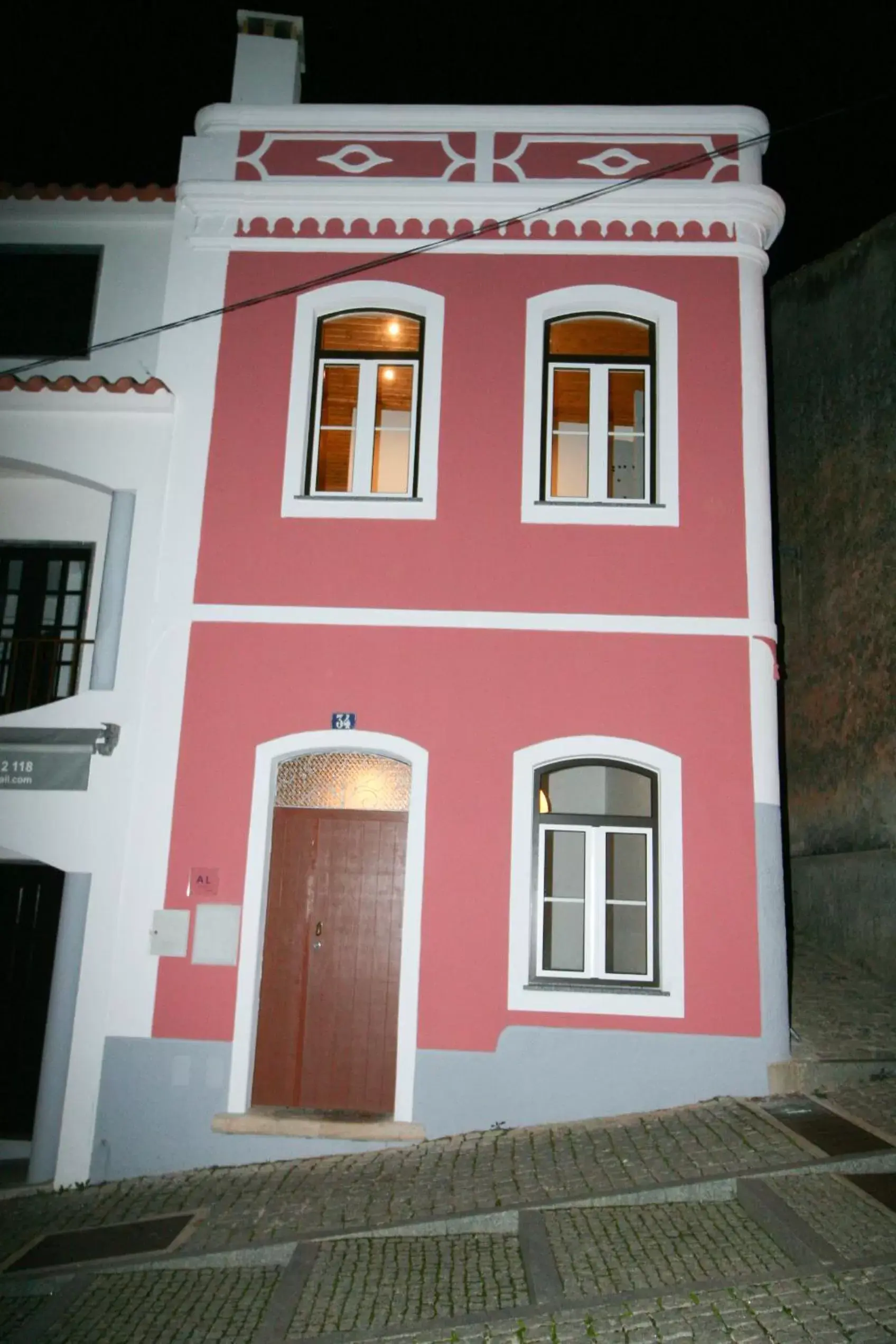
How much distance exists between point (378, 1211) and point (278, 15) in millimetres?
10498

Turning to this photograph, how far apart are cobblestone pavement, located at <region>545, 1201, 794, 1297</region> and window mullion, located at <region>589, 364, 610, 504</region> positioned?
5.29 metres

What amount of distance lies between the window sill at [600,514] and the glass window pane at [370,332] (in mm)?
1992

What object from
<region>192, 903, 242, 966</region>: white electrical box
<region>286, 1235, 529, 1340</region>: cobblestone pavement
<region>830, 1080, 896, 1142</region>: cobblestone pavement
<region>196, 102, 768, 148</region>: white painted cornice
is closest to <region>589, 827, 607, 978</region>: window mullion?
<region>830, 1080, 896, 1142</region>: cobblestone pavement

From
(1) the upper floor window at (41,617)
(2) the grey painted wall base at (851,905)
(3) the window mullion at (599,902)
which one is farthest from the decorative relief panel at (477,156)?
(2) the grey painted wall base at (851,905)

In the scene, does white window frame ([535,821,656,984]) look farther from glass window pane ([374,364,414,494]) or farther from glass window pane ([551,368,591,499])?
glass window pane ([374,364,414,494])

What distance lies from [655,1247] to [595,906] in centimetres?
276

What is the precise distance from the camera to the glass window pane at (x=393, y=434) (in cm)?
879

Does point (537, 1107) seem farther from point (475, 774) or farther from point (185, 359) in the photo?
point (185, 359)

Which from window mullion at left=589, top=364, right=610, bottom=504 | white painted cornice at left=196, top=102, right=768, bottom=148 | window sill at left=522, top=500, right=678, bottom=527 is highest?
white painted cornice at left=196, top=102, right=768, bottom=148

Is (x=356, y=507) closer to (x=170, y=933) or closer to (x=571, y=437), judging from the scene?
(x=571, y=437)

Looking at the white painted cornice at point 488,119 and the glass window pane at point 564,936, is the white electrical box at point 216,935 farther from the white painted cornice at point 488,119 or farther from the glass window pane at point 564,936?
the white painted cornice at point 488,119

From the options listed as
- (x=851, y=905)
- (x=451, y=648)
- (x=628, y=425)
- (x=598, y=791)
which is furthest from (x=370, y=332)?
(x=851, y=905)

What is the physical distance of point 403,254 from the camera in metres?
8.64

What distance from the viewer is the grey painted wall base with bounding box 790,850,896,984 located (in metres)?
10.3
